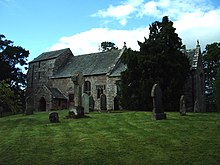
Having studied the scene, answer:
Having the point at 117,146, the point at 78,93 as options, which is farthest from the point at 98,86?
the point at 117,146

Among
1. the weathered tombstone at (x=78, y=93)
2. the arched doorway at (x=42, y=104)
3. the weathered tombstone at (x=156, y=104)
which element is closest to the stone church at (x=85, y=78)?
the arched doorway at (x=42, y=104)

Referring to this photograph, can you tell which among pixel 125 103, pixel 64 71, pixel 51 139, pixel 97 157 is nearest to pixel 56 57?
pixel 64 71

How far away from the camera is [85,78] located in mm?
36938

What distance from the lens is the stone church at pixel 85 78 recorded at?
31.5 metres

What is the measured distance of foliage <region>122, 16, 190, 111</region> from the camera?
25125 millimetres

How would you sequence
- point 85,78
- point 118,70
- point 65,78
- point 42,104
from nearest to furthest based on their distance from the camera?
point 118,70 < point 85,78 < point 42,104 < point 65,78

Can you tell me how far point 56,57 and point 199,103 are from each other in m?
23.4

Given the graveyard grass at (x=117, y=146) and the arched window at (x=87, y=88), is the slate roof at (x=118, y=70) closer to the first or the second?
the arched window at (x=87, y=88)

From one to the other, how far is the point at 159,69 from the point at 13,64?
30.4 m

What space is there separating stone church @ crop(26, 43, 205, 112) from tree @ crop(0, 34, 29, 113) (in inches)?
84.5

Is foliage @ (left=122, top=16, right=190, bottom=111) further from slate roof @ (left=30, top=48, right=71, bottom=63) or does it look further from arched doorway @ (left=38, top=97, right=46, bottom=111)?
slate roof @ (left=30, top=48, right=71, bottom=63)

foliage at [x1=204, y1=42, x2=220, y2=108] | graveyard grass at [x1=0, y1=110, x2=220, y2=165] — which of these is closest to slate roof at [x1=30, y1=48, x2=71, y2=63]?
foliage at [x1=204, y1=42, x2=220, y2=108]

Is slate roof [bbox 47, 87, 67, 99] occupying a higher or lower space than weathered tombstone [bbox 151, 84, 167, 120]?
higher

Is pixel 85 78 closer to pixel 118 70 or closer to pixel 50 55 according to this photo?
pixel 118 70
